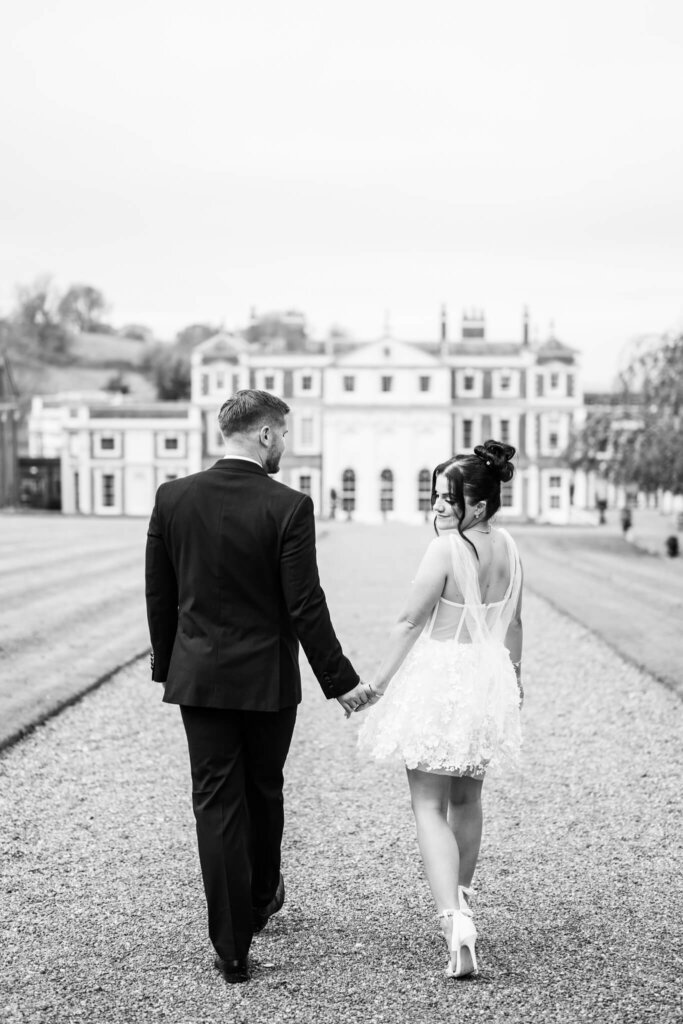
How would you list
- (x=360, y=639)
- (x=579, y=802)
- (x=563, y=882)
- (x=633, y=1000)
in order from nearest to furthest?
(x=633, y=1000) → (x=563, y=882) → (x=579, y=802) → (x=360, y=639)

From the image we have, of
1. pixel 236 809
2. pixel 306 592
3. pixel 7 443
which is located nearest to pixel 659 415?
pixel 306 592

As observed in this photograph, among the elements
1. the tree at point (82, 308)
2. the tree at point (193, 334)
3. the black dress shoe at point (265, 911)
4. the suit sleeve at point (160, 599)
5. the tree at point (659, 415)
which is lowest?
the black dress shoe at point (265, 911)

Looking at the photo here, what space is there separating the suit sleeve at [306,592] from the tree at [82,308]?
135 meters

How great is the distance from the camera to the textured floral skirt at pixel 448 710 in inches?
159

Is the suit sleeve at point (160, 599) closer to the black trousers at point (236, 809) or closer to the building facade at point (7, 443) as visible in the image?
the black trousers at point (236, 809)

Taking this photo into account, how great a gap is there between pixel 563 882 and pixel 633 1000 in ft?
3.94

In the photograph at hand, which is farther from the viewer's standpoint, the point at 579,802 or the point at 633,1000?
the point at 579,802

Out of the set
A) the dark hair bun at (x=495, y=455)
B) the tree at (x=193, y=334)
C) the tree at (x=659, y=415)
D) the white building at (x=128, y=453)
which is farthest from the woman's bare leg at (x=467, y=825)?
the tree at (x=193, y=334)

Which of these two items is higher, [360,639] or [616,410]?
[616,410]

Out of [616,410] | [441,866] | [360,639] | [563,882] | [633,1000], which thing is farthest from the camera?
[616,410]

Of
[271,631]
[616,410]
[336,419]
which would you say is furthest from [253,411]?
[336,419]

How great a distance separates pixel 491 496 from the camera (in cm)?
413

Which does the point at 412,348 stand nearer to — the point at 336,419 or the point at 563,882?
the point at 336,419

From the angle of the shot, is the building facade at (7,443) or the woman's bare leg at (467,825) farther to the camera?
the building facade at (7,443)
